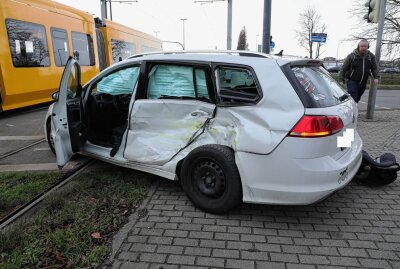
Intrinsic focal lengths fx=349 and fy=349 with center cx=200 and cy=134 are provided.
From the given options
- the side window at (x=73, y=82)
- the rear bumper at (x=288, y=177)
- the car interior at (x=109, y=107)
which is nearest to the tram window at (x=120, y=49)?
the car interior at (x=109, y=107)

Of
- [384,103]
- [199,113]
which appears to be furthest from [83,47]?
[384,103]

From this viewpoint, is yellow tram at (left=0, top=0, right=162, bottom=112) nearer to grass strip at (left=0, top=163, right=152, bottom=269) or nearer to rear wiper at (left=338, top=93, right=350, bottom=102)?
grass strip at (left=0, top=163, right=152, bottom=269)

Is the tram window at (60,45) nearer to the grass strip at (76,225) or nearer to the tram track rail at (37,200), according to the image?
the tram track rail at (37,200)

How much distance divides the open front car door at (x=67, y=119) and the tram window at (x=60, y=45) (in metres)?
7.15

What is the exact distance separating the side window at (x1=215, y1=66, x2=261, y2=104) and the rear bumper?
515 mm

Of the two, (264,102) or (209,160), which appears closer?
(264,102)

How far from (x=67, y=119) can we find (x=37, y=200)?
1008 millimetres

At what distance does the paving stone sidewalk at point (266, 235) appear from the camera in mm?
2725

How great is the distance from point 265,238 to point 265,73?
147 cm

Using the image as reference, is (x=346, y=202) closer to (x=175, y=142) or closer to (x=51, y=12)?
(x=175, y=142)

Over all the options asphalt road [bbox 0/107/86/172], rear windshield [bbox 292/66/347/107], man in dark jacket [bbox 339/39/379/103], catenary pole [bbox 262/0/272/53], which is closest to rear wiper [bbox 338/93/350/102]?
rear windshield [bbox 292/66/347/107]

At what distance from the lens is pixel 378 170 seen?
13.5 ft

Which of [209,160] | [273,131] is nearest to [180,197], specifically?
[209,160]

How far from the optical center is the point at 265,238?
3072mm
